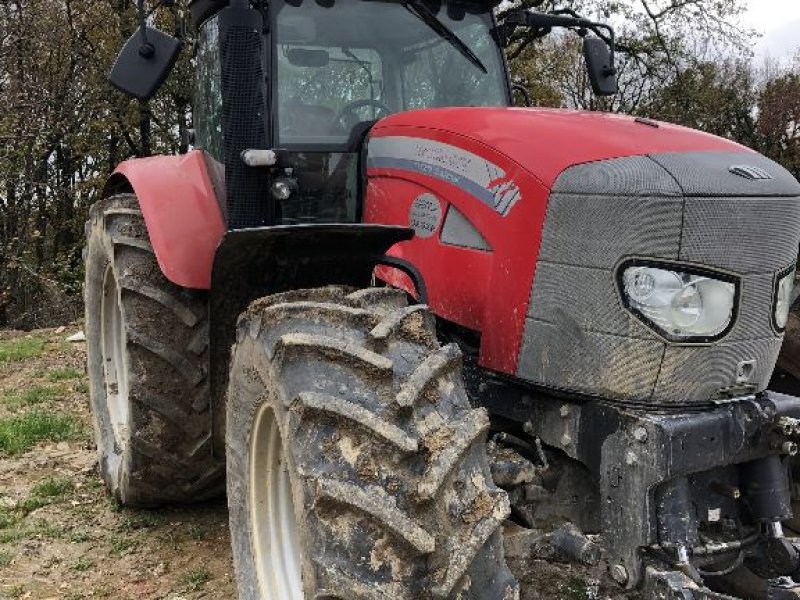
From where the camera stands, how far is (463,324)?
281 cm

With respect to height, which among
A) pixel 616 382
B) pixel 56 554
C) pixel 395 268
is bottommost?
pixel 56 554

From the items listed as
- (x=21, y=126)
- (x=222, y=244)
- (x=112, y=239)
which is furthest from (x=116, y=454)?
(x=21, y=126)

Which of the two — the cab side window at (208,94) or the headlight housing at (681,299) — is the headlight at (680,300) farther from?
the cab side window at (208,94)

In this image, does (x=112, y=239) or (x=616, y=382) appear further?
(x=112, y=239)

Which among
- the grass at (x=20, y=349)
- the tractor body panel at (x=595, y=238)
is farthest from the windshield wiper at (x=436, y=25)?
the grass at (x=20, y=349)

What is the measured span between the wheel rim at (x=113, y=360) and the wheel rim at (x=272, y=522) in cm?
183

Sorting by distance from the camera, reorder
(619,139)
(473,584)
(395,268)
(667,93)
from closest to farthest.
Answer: (473,584) < (619,139) < (395,268) < (667,93)

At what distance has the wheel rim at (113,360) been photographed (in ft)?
14.5

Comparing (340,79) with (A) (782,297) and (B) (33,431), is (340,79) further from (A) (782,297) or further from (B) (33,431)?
(B) (33,431)

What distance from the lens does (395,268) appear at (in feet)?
10.0

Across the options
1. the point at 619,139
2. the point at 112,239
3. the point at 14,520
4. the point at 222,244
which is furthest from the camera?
the point at 14,520

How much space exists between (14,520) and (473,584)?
9.95 feet

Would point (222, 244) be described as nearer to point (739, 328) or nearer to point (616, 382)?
point (616, 382)

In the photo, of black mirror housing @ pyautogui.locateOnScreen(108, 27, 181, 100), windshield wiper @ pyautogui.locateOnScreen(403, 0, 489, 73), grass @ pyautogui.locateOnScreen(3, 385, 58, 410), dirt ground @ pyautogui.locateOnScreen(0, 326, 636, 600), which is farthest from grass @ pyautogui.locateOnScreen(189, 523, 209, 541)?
grass @ pyautogui.locateOnScreen(3, 385, 58, 410)
